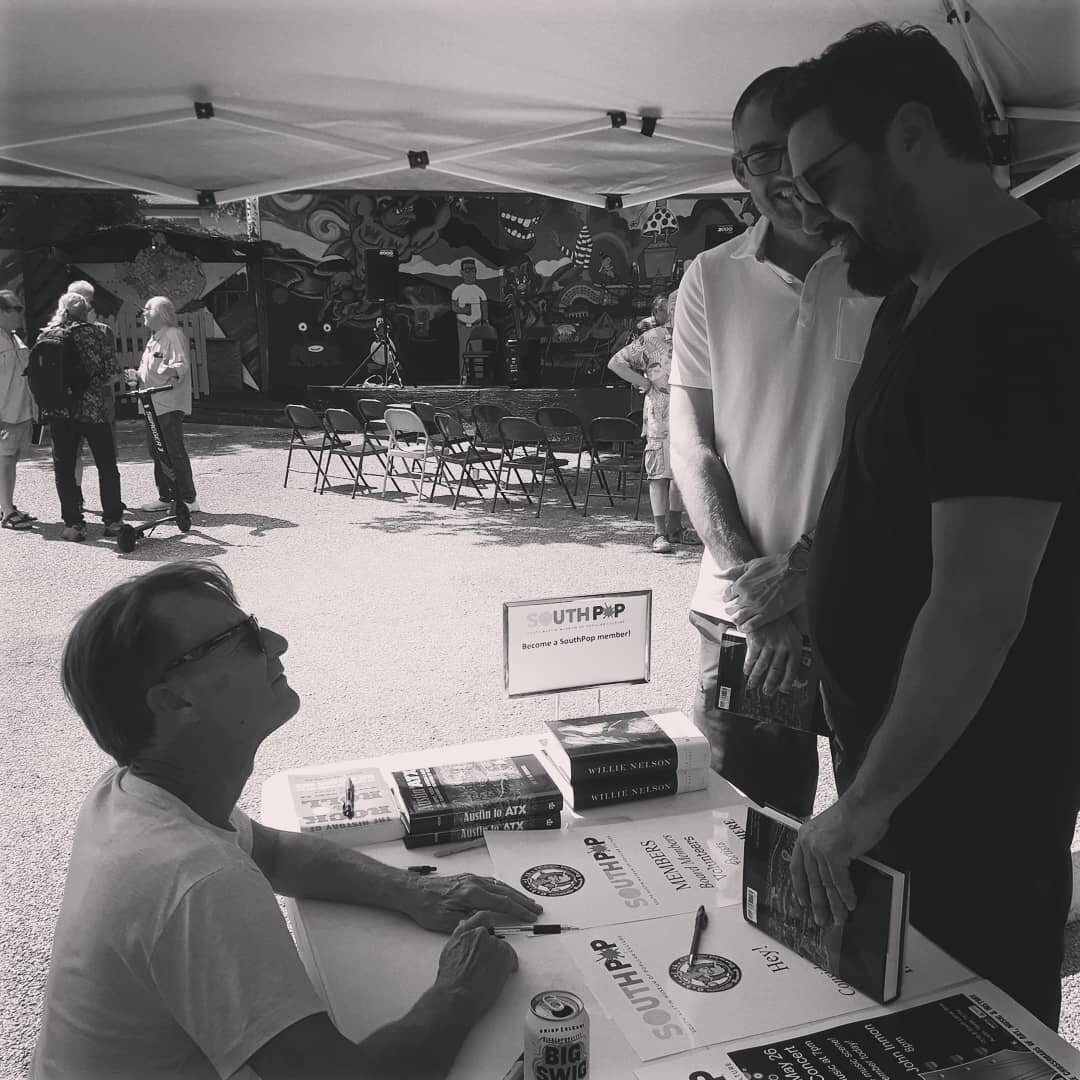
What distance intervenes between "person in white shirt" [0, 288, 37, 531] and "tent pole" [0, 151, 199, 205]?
3617mm

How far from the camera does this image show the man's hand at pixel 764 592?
1.98m

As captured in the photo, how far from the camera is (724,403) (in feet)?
7.48

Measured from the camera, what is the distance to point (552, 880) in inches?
66.7

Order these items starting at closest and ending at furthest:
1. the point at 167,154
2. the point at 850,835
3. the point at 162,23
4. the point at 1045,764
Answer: the point at 850,835
the point at 1045,764
the point at 162,23
the point at 167,154

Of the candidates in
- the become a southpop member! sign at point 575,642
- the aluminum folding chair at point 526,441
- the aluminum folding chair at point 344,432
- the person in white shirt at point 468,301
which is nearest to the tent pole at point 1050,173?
the become a southpop member! sign at point 575,642

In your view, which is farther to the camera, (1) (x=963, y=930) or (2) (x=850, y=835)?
(1) (x=963, y=930)

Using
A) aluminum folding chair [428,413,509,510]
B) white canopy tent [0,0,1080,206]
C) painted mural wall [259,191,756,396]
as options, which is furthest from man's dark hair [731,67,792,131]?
painted mural wall [259,191,756,396]

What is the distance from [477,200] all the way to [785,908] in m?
20.5

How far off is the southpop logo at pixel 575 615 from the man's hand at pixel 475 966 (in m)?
0.71

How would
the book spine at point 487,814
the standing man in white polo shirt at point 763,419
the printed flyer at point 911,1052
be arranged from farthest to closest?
1. the standing man in white polo shirt at point 763,419
2. the book spine at point 487,814
3. the printed flyer at point 911,1052

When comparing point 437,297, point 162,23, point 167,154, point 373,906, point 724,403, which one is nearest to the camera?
point 373,906

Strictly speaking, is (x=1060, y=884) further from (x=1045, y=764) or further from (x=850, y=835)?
(x=850, y=835)

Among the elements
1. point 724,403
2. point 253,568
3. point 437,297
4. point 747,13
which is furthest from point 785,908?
point 437,297

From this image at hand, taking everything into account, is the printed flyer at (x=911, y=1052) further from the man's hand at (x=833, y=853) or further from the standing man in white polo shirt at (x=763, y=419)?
the standing man in white polo shirt at (x=763, y=419)
